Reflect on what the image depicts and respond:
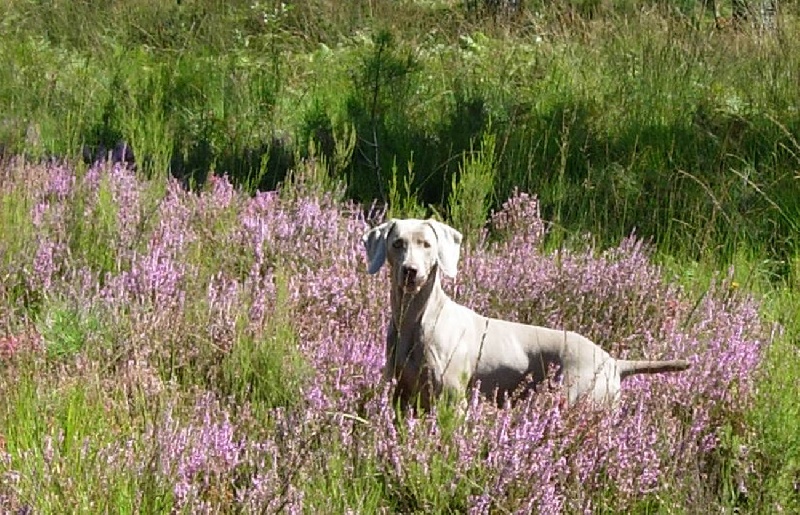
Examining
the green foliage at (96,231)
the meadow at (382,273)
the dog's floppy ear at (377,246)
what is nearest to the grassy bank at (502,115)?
the meadow at (382,273)

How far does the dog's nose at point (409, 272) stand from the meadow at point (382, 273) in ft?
1.17

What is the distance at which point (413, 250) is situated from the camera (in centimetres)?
373

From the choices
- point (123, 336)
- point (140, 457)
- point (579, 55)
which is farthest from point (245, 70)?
point (140, 457)

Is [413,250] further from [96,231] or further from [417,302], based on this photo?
[96,231]

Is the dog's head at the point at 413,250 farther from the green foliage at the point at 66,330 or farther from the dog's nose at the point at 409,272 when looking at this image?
the green foliage at the point at 66,330

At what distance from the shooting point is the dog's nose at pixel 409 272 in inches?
144

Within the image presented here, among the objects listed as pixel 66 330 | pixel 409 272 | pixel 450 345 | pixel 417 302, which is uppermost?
pixel 409 272

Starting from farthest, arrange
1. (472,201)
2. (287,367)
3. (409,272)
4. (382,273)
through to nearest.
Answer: (472,201) < (382,273) < (287,367) < (409,272)

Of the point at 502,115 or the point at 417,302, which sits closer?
the point at 417,302

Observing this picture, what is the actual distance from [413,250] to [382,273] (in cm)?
94

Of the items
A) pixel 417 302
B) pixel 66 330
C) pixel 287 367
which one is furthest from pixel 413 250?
pixel 66 330

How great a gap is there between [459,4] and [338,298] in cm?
870

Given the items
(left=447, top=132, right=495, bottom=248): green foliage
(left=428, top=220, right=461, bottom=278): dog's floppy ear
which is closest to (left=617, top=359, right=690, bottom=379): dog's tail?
(left=428, top=220, right=461, bottom=278): dog's floppy ear

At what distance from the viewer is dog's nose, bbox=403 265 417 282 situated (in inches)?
144
